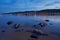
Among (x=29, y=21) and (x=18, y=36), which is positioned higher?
(x=29, y=21)

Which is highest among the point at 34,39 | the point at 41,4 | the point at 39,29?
the point at 41,4

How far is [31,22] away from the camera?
154cm

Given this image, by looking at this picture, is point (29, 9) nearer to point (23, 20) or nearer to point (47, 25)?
point (23, 20)

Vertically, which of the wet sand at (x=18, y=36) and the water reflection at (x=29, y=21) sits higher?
the water reflection at (x=29, y=21)

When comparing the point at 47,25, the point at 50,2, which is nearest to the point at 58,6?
the point at 50,2

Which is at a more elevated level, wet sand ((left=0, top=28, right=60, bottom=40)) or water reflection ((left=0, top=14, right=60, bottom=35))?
water reflection ((left=0, top=14, right=60, bottom=35))

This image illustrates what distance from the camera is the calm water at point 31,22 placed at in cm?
151

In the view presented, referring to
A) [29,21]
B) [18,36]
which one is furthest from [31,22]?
[18,36]

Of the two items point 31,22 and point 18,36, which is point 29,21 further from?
point 18,36

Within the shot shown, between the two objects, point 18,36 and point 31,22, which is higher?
point 31,22

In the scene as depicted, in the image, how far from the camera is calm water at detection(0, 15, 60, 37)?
1.51 metres

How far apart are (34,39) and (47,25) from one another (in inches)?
8.2

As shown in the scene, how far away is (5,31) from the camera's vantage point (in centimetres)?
156

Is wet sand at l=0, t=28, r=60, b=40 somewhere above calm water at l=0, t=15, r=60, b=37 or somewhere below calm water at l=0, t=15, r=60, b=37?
below
